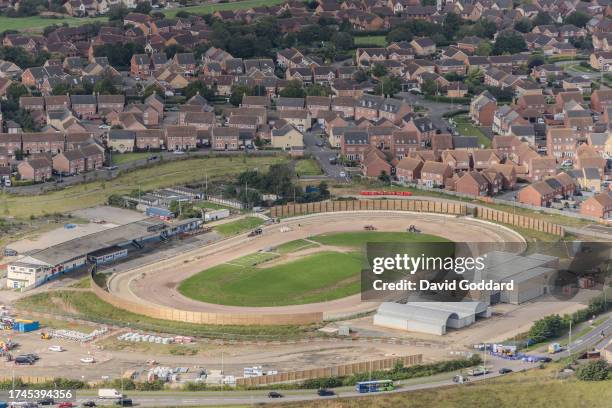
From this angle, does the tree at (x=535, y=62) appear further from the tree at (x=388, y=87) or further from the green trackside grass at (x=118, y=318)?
the green trackside grass at (x=118, y=318)

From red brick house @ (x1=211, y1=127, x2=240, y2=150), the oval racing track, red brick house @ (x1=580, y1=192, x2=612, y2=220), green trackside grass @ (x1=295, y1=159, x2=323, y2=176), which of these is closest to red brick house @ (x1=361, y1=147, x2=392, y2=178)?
green trackside grass @ (x1=295, y1=159, x2=323, y2=176)

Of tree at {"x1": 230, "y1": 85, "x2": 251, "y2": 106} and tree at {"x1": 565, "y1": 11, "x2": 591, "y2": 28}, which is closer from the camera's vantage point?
tree at {"x1": 230, "y1": 85, "x2": 251, "y2": 106}

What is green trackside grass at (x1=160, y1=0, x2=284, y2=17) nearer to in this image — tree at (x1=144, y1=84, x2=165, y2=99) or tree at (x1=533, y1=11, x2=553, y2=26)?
tree at (x1=533, y1=11, x2=553, y2=26)

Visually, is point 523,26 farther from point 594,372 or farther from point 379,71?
point 594,372

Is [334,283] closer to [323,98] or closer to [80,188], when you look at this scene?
[80,188]

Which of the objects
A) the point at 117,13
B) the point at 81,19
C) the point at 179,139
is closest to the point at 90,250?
the point at 179,139

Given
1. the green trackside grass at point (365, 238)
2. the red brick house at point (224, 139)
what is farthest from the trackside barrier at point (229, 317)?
the red brick house at point (224, 139)
